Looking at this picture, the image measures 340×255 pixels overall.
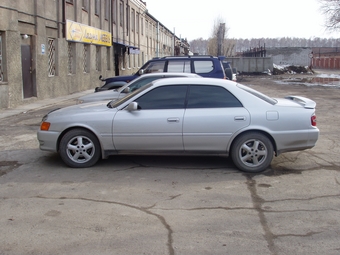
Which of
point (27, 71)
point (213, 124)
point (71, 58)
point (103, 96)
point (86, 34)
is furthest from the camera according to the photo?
point (86, 34)

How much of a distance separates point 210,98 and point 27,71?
41.8 feet

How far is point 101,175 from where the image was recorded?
246 inches

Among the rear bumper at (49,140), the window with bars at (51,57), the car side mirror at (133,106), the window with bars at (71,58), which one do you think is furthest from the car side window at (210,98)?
the window with bars at (71,58)

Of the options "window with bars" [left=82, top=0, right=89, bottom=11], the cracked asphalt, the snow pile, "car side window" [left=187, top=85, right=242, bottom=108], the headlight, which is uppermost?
"window with bars" [left=82, top=0, right=89, bottom=11]

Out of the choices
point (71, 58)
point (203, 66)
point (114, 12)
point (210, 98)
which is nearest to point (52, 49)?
point (71, 58)

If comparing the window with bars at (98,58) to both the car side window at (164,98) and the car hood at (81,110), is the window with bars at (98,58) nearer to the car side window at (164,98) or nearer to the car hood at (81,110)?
the car hood at (81,110)

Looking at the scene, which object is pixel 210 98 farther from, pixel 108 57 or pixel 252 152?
pixel 108 57

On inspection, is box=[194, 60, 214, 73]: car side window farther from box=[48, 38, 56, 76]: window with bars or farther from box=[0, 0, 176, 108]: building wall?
box=[48, 38, 56, 76]: window with bars

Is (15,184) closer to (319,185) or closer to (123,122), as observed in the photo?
(123,122)

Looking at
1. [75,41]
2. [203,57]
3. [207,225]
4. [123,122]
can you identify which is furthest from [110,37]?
[207,225]

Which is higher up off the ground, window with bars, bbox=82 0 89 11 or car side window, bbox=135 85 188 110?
window with bars, bbox=82 0 89 11

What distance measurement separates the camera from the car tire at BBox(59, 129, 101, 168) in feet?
21.4

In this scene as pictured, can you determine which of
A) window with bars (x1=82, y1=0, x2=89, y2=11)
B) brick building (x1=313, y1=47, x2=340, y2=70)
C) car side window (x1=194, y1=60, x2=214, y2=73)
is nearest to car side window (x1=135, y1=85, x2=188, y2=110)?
car side window (x1=194, y1=60, x2=214, y2=73)

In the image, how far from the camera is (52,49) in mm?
20000
